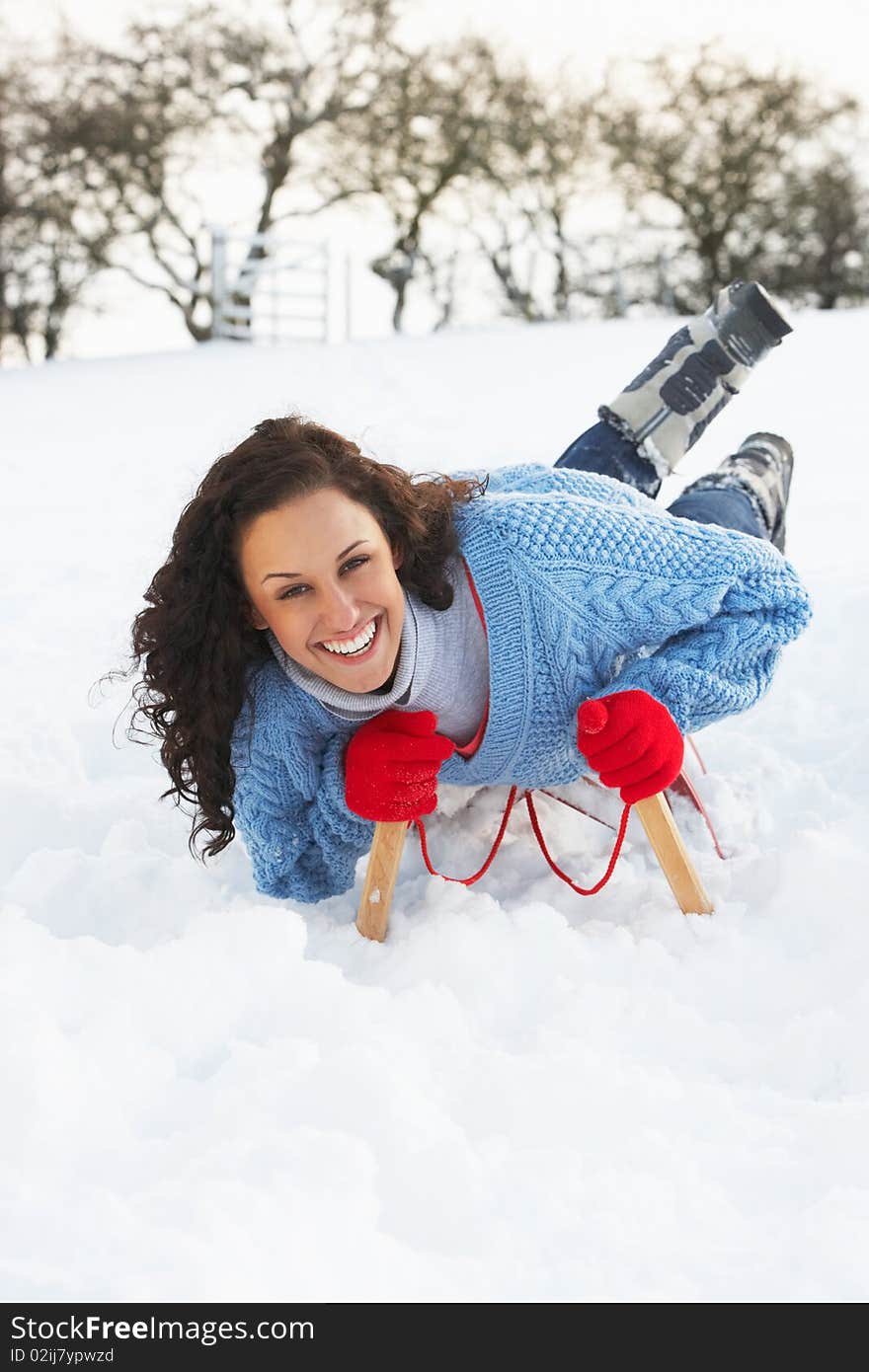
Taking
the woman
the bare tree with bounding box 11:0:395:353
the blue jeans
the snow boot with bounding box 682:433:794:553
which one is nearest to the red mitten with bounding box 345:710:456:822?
the woman

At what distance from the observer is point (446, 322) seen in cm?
1073

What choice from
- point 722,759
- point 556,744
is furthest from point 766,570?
point 722,759

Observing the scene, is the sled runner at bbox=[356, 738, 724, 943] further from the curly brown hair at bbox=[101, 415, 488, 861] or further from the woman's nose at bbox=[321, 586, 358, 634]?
the woman's nose at bbox=[321, 586, 358, 634]

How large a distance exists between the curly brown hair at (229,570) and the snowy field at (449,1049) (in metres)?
0.26

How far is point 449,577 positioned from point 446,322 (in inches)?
371

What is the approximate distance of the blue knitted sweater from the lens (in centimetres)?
173

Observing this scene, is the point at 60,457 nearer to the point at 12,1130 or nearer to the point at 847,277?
the point at 12,1130

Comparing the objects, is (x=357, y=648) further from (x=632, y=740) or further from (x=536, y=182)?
(x=536, y=182)

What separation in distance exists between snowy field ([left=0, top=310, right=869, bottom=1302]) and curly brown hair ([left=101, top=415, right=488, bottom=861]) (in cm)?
26

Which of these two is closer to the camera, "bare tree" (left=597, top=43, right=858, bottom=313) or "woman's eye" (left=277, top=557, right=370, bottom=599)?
"woman's eye" (left=277, top=557, right=370, bottom=599)

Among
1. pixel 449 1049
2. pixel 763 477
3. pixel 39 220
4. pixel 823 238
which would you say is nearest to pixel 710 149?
pixel 823 238

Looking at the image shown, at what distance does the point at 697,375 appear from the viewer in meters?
2.45

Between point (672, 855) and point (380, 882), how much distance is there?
42cm

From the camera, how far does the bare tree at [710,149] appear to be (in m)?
10.6
